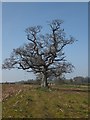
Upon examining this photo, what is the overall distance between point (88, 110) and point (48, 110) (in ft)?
7.33

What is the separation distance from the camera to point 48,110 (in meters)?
15.9

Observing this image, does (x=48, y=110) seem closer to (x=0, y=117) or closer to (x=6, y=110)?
(x=6, y=110)

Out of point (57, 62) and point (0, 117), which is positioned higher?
point (57, 62)

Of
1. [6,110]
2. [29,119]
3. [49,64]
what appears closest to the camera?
[29,119]

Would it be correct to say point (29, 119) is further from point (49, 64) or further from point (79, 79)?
point (79, 79)

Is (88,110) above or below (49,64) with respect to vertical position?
below

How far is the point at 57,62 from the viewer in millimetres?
39250

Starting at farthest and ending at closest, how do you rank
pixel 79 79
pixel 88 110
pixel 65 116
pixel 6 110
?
1. pixel 79 79
2. pixel 88 110
3. pixel 6 110
4. pixel 65 116

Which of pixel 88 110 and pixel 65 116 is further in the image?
pixel 88 110

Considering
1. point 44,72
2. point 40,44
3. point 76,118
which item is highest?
point 40,44

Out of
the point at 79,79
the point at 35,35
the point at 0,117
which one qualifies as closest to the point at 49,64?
the point at 35,35

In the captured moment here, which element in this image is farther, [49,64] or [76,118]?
[49,64]

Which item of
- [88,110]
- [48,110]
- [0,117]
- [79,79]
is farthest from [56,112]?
[79,79]

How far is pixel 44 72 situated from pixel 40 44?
3.85 meters
